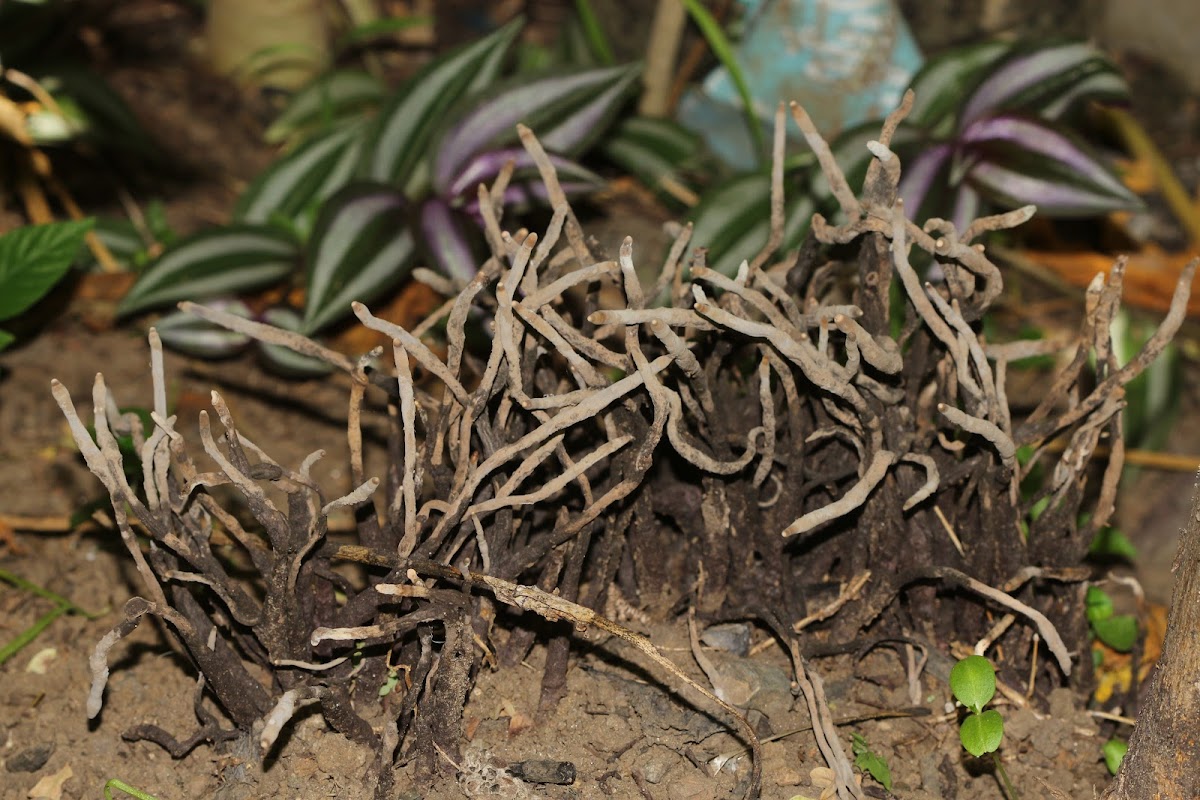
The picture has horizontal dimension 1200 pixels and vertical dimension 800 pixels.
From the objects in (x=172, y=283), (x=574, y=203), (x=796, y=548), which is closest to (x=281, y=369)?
(x=172, y=283)

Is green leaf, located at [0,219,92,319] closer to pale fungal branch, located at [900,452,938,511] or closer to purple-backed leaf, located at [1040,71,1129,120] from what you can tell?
pale fungal branch, located at [900,452,938,511]

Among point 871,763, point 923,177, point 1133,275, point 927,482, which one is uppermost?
point 923,177

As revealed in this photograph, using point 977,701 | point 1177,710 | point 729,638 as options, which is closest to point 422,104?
point 729,638

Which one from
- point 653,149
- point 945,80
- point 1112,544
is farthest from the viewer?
point 653,149

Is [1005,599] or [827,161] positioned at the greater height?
[827,161]

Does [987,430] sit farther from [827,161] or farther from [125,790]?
[125,790]

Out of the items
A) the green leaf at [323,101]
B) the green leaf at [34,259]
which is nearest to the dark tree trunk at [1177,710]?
the green leaf at [34,259]

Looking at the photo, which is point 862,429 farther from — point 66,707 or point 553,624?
point 66,707
